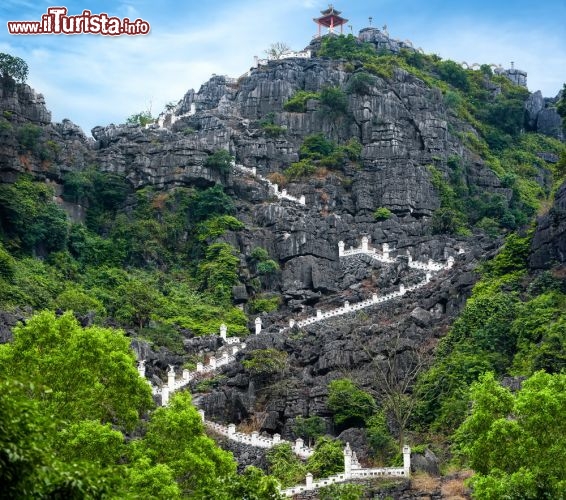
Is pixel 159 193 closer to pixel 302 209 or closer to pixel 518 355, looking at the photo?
pixel 302 209

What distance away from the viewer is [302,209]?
7750cm

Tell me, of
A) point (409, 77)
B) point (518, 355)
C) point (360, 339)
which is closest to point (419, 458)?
point (518, 355)

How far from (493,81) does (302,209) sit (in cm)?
3969

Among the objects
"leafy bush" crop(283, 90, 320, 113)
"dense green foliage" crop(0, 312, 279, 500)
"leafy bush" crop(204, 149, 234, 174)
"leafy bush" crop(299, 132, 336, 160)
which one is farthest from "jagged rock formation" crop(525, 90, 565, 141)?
"dense green foliage" crop(0, 312, 279, 500)

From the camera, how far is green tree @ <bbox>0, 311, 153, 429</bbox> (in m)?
34.3

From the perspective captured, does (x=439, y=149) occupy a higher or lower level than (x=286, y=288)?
higher

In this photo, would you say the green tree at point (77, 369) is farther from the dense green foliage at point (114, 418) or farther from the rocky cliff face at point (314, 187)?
the rocky cliff face at point (314, 187)

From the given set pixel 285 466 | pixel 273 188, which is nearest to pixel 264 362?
pixel 285 466

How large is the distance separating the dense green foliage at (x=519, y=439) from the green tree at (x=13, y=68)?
54.2m

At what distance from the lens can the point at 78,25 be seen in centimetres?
6850

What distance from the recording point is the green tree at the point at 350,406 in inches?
1815

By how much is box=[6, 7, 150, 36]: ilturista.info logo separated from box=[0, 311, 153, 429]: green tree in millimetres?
34433

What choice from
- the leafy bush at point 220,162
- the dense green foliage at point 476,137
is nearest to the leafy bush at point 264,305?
the leafy bush at point 220,162

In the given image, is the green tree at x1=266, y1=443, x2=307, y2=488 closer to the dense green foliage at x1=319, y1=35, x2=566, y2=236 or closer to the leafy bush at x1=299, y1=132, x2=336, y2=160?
the dense green foliage at x1=319, y1=35, x2=566, y2=236
